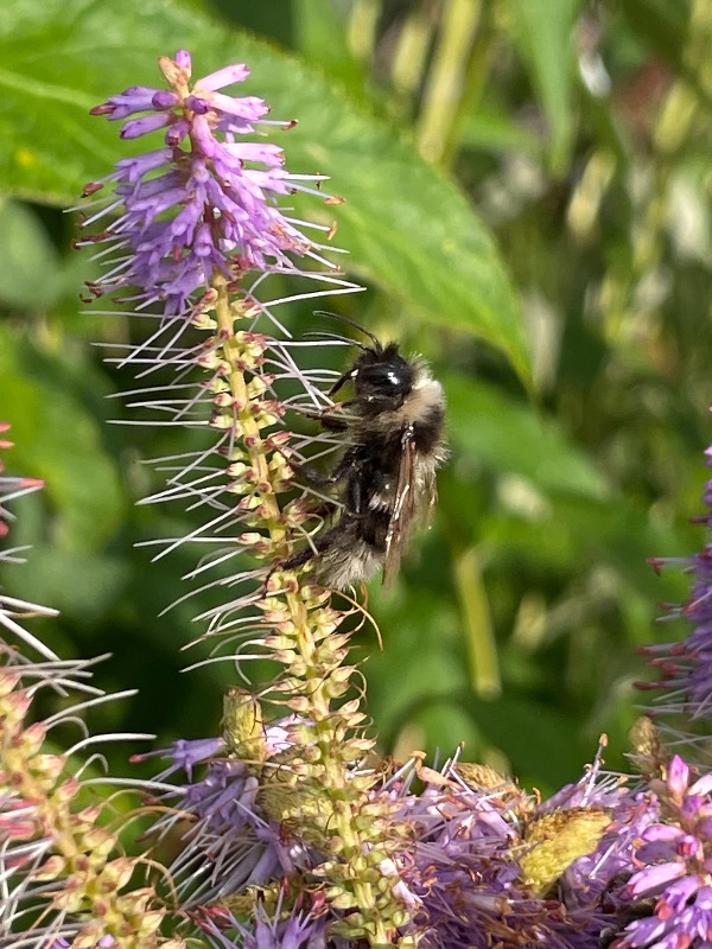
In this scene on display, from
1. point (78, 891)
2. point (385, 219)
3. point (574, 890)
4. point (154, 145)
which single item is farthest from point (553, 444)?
point (78, 891)

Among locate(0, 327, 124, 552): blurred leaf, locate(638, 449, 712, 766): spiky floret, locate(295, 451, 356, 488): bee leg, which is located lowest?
locate(0, 327, 124, 552): blurred leaf

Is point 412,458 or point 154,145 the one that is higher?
point 154,145

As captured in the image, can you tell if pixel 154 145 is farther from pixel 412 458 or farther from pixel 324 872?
pixel 324 872

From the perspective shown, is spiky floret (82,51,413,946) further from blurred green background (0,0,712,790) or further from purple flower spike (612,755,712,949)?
blurred green background (0,0,712,790)

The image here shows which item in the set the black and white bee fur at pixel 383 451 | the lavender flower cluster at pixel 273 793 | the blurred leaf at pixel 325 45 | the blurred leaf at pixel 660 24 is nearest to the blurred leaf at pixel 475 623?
the blurred leaf at pixel 325 45

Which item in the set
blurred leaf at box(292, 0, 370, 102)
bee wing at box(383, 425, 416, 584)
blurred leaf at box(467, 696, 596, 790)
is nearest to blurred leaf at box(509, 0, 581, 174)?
blurred leaf at box(292, 0, 370, 102)

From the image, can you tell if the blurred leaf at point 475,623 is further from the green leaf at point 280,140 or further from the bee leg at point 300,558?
the bee leg at point 300,558
